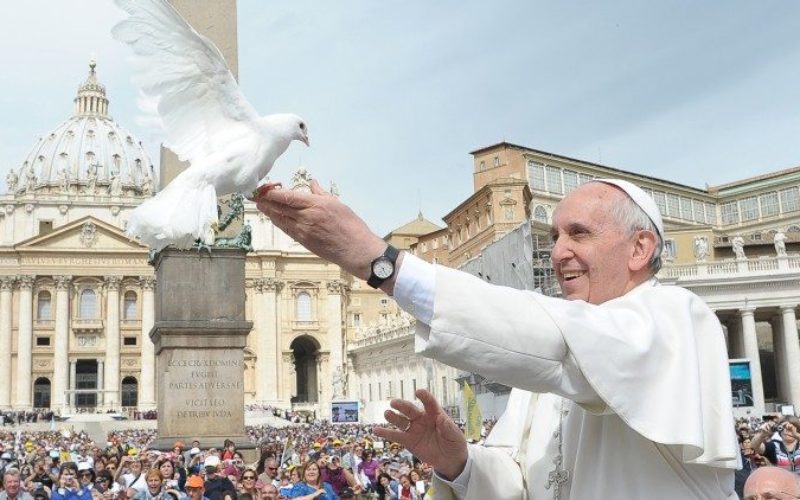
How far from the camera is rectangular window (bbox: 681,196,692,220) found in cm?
6869

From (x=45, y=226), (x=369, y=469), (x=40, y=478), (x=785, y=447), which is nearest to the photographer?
(x=785, y=447)

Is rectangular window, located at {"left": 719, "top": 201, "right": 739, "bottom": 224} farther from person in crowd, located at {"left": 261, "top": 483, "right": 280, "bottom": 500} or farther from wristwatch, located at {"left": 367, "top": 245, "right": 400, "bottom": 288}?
wristwatch, located at {"left": 367, "top": 245, "right": 400, "bottom": 288}

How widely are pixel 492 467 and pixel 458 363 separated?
71 cm

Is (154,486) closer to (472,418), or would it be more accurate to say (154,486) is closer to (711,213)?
(472,418)

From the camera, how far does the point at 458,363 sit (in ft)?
5.61

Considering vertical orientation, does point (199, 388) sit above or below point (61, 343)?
below

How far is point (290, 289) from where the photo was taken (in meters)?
90.1

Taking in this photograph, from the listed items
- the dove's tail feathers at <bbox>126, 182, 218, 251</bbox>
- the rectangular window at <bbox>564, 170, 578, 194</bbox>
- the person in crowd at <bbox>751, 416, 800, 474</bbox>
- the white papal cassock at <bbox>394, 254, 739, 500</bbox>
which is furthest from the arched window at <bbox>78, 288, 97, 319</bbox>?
the white papal cassock at <bbox>394, 254, 739, 500</bbox>

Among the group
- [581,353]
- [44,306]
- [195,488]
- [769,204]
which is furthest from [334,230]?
[44,306]

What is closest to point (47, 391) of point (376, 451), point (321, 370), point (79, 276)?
point (79, 276)

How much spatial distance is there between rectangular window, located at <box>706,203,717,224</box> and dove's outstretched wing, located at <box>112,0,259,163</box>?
71080mm

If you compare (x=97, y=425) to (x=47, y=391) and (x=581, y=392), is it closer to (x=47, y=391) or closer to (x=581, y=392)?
(x=47, y=391)

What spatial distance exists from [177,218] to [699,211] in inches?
2796

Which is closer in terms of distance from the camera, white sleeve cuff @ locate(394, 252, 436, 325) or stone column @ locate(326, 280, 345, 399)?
white sleeve cuff @ locate(394, 252, 436, 325)
